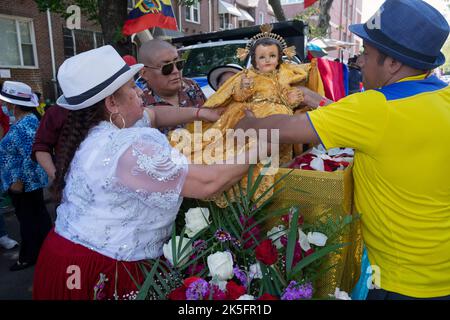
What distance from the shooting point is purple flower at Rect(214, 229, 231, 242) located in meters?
1.41

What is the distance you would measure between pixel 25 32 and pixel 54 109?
37.7 feet

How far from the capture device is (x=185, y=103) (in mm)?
3129

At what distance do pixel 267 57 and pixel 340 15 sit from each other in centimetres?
4248

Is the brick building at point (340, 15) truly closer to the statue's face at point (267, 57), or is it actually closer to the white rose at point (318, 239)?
the statue's face at point (267, 57)

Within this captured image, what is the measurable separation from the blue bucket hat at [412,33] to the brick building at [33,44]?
1267cm

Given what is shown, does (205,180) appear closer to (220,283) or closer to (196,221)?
(196,221)

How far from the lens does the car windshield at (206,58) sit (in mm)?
6305

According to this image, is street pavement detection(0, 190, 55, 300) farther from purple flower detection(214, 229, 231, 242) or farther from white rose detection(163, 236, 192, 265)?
purple flower detection(214, 229, 231, 242)

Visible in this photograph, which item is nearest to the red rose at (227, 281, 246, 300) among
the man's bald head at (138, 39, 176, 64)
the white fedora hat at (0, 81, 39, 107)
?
the man's bald head at (138, 39, 176, 64)

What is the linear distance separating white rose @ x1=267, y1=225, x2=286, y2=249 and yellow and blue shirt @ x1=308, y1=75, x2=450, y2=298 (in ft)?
1.18

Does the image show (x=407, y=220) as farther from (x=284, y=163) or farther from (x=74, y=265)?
(x=74, y=265)

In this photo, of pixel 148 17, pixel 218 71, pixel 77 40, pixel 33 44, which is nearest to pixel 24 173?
pixel 218 71

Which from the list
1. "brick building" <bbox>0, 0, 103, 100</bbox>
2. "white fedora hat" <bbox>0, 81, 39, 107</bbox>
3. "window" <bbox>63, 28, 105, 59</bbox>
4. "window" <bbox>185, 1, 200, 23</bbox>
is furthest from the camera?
"window" <bbox>185, 1, 200, 23</bbox>
